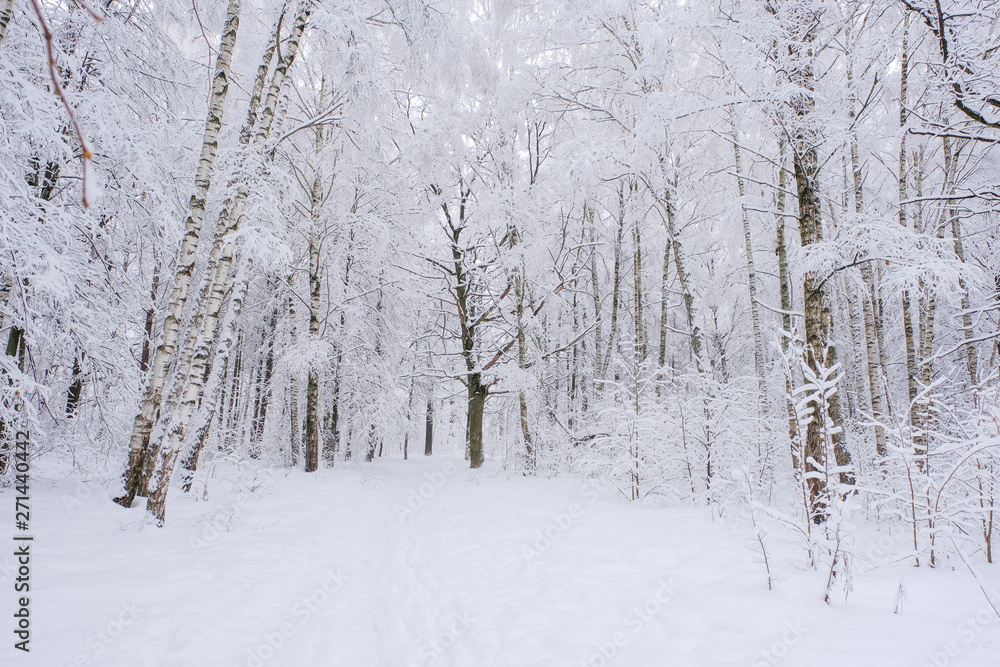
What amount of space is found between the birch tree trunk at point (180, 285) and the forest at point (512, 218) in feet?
0.14

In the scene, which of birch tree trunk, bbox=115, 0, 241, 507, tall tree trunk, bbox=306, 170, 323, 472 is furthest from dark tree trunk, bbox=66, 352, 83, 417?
tall tree trunk, bbox=306, 170, 323, 472

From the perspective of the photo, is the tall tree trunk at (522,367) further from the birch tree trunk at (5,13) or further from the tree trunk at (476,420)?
the birch tree trunk at (5,13)

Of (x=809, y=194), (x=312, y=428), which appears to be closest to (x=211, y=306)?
(x=312, y=428)

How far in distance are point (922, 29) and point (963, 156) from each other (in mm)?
7300

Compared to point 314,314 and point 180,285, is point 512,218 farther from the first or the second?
point 180,285

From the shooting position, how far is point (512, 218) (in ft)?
38.9

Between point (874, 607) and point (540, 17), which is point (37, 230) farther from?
point (540, 17)

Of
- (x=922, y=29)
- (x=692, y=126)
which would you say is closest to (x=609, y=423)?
(x=692, y=126)

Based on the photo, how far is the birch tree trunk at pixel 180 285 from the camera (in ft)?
18.9

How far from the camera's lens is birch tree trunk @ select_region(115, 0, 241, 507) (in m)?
5.76

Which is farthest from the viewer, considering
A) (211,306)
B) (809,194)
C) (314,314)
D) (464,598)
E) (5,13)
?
(314,314)

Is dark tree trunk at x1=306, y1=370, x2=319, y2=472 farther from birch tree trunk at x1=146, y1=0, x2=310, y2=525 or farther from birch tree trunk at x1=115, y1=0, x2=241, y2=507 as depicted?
birch tree trunk at x1=115, y1=0, x2=241, y2=507

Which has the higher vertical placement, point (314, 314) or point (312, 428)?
point (314, 314)

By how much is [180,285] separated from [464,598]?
488 cm
